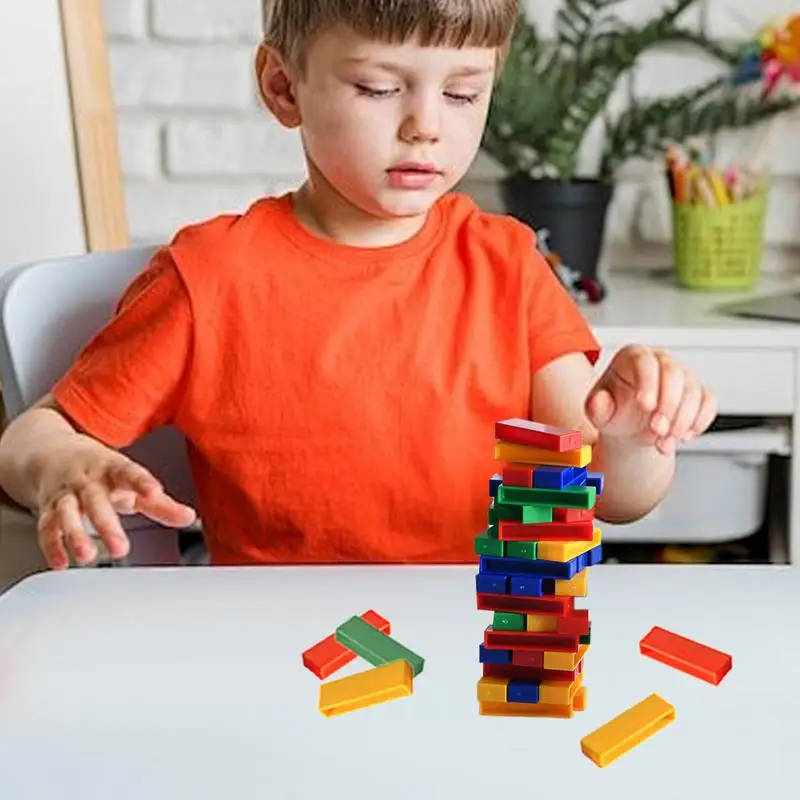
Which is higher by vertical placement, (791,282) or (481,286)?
(481,286)

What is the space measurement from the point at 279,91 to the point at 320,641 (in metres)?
0.45

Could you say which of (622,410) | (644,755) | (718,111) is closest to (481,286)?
(622,410)

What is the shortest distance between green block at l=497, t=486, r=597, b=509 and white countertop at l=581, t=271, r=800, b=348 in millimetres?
993

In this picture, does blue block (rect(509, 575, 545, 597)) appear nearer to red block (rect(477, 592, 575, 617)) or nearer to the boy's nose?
red block (rect(477, 592, 575, 617))

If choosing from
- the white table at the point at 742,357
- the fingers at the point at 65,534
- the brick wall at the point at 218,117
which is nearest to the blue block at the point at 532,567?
the fingers at the point at 65,534

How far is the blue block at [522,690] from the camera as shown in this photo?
70 cm

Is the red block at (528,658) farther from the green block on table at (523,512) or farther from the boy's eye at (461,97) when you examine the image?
the boy's eye at (461,97)

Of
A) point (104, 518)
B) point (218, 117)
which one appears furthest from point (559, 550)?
point (218, 117)

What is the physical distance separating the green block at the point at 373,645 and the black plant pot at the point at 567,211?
3.51ft

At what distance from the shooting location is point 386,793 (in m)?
0.65

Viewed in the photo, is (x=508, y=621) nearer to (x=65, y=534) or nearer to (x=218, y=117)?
(x=65, y=534)

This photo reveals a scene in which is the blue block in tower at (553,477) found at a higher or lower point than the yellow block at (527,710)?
higher

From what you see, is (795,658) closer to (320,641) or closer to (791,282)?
(320,641)

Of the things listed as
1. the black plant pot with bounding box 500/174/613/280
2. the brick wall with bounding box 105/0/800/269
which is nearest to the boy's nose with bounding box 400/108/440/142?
the black plant pot with bounding box 500/174/613/280
